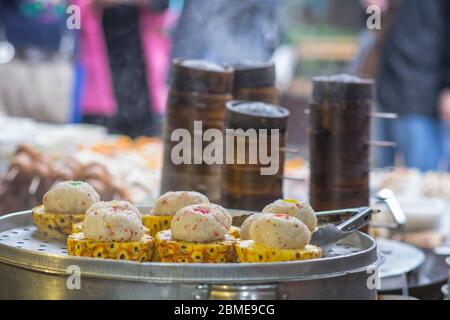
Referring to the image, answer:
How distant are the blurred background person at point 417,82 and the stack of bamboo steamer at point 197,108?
3823mm

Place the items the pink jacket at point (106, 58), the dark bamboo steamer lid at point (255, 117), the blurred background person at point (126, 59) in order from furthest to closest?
1. the pink jacket at point (106, 58)
2. the blurred background person at point (126, 59)
3. the dark bamboo steamer lid at point (255, 117)

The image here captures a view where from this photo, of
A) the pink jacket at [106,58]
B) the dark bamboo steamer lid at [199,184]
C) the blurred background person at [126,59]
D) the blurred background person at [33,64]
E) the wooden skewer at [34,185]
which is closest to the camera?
the dark bamboo steamer lid at [199,184]

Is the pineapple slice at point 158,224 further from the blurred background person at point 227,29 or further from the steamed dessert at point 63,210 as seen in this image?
the blurred background person at point 227,29

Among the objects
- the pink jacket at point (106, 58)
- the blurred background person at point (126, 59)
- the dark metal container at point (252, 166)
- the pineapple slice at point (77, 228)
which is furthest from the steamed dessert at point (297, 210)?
the pink jacket at point (106, 58)

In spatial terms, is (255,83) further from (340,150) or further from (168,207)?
(168,207)

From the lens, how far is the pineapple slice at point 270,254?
5.82 ft

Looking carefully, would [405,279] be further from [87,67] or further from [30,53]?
[30,53]

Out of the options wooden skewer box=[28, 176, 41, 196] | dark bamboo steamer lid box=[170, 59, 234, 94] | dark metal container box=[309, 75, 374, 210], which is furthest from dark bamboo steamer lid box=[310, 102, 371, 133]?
wooden skewer box=[28, 176, 41, 196]

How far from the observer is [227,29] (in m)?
5.80

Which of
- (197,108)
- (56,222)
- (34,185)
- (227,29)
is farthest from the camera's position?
(227,29)

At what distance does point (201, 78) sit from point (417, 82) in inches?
159

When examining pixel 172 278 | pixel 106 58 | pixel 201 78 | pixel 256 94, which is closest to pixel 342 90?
pixel 256 94
